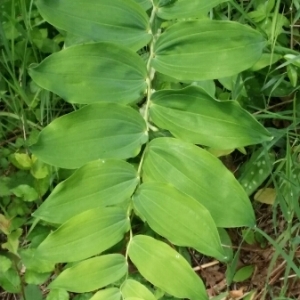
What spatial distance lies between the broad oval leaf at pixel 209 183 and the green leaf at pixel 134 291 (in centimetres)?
15

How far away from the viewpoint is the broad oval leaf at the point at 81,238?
882mm

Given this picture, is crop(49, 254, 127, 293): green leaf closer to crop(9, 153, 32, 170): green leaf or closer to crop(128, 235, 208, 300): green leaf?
crop(128, 235, 208, 300): green leaf

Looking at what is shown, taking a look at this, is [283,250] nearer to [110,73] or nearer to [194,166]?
[194,166]

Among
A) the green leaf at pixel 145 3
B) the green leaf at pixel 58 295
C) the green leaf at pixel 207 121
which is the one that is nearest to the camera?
the green leaf at pixel 207 121

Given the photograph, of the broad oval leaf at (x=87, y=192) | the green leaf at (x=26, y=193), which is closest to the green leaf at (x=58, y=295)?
the green leaf at (x=26, y=193)

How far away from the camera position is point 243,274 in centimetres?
123

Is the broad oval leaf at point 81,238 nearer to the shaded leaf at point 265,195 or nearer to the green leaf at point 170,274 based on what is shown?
the green leaf at point 170,274

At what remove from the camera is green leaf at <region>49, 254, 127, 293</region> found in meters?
0.90

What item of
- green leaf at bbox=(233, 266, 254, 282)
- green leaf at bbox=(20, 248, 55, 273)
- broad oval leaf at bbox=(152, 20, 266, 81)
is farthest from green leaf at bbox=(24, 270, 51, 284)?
broad oval leaf at bbox=(152, 20, 266, 81)

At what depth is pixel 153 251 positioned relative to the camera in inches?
35.2

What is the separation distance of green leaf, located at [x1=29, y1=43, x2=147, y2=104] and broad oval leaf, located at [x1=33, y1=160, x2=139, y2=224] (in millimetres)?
105

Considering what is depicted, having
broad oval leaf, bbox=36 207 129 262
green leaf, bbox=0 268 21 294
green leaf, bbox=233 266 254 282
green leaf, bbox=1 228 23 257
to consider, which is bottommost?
green leaf, bbox=233 266 254 282

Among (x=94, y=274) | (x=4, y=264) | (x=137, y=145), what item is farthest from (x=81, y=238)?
(x=4, y=264)

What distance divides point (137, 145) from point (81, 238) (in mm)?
170
